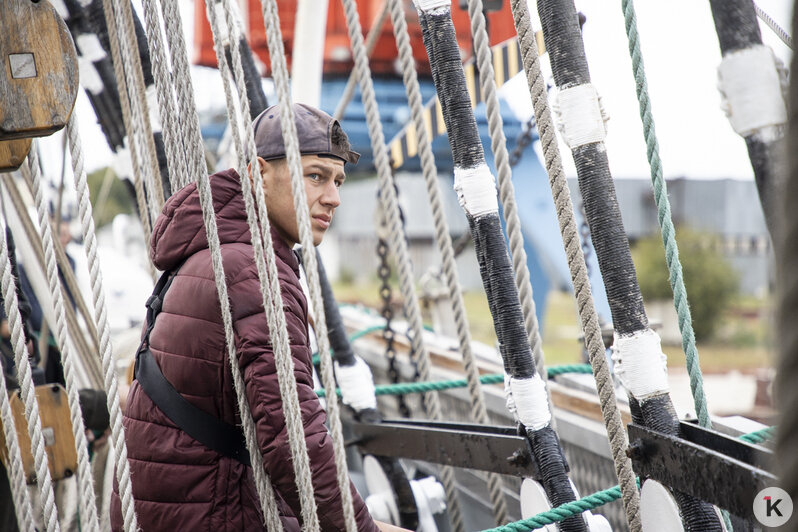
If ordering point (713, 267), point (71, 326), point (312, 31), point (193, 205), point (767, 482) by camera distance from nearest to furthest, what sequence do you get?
point (767, 482)
point (193, 205)
point (71, 326)
point (312, 31)
point (713, 267)

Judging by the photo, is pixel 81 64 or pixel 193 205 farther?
pixel 81 64

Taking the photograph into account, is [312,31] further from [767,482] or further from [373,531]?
[767,482]

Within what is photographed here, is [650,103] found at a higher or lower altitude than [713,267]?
higher

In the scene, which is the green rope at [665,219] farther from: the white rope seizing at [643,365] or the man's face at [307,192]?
the man's face at [307,192]

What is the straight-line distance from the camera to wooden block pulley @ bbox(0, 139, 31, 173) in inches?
48.2

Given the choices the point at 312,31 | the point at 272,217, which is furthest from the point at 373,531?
the point at 312,31

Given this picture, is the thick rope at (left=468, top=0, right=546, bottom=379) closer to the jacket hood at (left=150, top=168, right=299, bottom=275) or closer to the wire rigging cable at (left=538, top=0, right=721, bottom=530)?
the wire rigging cable at (left=538, top=0, right=721, bottom=530)

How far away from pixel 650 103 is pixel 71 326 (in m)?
1.88

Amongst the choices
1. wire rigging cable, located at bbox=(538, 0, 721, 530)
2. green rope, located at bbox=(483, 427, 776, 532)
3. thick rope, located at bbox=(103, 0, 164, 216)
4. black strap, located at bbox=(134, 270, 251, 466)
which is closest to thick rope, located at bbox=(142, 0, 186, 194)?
thick rope, located at bbox=(103, 0, 164, 216)

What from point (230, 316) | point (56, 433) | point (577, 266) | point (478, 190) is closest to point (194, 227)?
point (230, 316)

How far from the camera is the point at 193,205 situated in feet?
4.04

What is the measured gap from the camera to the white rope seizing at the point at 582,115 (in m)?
1.21

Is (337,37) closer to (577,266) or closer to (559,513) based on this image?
(577,266)

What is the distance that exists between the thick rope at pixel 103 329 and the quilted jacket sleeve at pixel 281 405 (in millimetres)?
192
